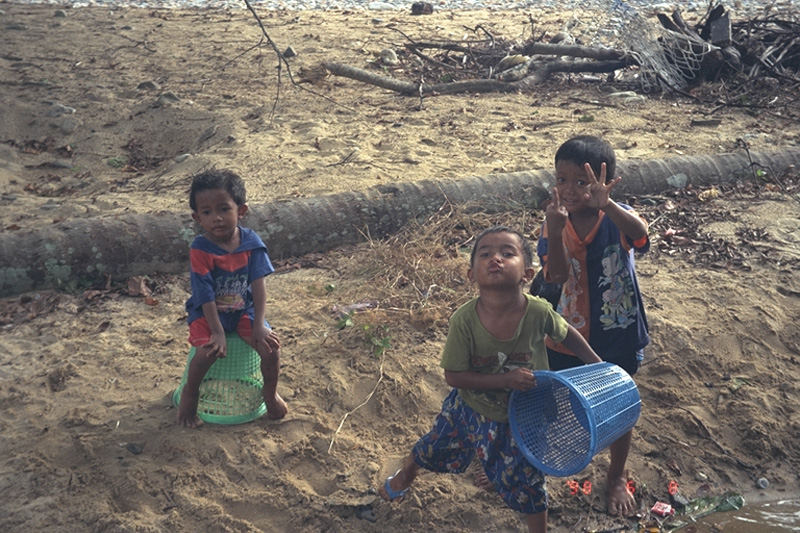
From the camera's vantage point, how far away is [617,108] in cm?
810

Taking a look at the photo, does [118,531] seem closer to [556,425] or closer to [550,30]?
[556,425]

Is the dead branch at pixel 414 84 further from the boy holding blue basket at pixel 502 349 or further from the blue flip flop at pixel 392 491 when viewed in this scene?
the boy holding blue basket at pixel 502 349

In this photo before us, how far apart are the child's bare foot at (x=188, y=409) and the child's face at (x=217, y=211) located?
77 centimetres

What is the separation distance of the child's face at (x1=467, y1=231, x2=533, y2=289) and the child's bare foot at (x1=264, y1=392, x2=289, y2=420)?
4.53ft

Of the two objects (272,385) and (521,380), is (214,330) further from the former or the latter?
(521,380)

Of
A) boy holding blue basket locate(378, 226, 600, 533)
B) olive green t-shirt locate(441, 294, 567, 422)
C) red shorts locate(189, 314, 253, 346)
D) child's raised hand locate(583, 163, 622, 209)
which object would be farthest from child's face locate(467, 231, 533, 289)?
red shorts locate(189, 314, 253, 346)

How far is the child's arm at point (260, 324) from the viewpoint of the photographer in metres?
3.38

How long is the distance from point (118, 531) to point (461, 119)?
5571mm

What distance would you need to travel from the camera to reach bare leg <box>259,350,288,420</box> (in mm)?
3428

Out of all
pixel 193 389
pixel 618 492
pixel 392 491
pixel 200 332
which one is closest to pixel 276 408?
pixel 193 389

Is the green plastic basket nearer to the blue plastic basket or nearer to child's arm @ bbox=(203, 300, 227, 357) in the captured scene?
child's arm @ bbox=(203, 300, 227, 357)

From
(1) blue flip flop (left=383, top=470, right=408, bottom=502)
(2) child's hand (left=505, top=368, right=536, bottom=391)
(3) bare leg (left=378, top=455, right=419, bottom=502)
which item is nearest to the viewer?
(2) child's hand (left=505, top=368, right=536, bottom=391)

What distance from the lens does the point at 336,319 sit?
4551 mm

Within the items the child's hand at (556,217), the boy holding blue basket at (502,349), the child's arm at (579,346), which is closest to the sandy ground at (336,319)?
the boy holding blue basket at (502,349)
